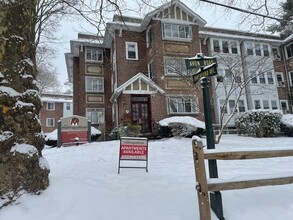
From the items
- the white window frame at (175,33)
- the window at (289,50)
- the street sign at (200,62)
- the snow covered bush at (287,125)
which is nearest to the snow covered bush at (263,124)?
the snow covered bush at (287,125)

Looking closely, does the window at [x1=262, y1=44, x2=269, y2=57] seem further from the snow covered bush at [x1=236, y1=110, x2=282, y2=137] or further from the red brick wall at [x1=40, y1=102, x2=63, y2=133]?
the red brick wall at [x1=40, y1=102, x2=63, y2=133]

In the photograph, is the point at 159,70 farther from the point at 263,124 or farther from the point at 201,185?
the point at 201,185

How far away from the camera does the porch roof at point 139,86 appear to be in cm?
1777

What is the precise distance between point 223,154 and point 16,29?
3.80 m

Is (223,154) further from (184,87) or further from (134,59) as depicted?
(134,59)

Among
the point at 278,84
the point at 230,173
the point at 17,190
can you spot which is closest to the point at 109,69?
the point at 278,84

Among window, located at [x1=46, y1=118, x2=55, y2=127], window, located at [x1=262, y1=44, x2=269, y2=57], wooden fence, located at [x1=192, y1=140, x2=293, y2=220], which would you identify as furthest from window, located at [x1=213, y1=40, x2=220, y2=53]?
window, located at [x1=46, y1=118, x2=55, y2=127]

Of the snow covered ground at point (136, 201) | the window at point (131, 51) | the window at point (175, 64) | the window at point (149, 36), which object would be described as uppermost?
the window at point (149, 36)

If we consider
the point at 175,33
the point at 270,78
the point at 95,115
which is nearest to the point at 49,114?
the point at 95,115

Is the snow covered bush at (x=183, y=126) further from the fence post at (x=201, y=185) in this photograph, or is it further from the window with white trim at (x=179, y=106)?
the fence post at (x=201, y=185)

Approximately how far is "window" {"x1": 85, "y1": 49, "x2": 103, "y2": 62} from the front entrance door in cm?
771

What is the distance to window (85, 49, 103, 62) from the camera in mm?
23422

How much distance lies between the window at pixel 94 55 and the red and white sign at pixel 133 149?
1832 cm

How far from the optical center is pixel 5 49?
388cm
